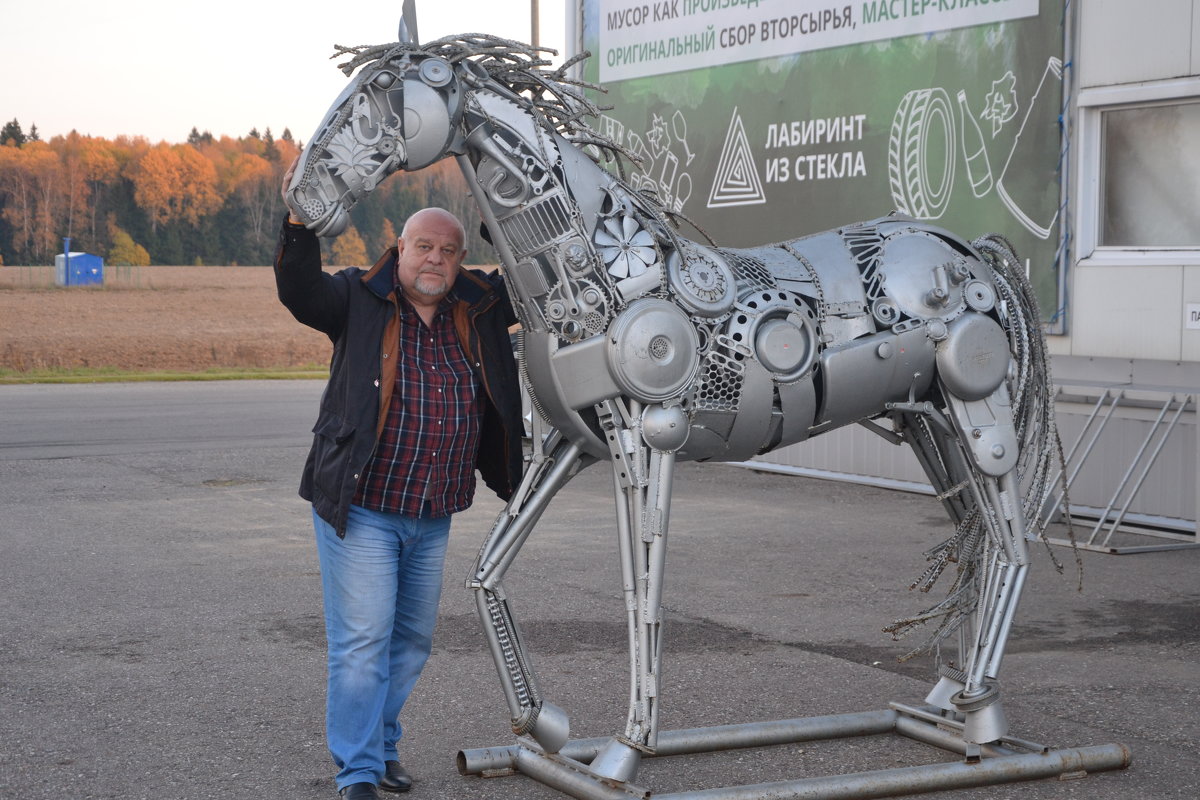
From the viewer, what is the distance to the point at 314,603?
732 centimetres

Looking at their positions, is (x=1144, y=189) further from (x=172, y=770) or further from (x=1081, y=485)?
(x=172, y=770)

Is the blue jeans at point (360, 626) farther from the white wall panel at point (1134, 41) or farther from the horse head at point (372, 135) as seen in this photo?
the white wall panel at point (1134, 41)

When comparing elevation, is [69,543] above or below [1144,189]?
below

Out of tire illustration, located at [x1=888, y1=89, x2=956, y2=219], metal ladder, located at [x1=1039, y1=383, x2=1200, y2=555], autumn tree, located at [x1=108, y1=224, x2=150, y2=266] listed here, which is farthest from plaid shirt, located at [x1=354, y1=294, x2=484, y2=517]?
autumn tree, located at [x1=108, y1=224, x2=150, y2=266]

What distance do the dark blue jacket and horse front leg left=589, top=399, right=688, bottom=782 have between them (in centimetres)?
46

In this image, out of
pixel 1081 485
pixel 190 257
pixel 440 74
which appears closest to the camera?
pixel 440 74

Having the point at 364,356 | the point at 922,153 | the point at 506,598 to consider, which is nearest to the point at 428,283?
the point at 364,356

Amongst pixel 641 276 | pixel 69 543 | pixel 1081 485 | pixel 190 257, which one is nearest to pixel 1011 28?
pixel 1081 485

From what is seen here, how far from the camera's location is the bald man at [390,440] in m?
4.35

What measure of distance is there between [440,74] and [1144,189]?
6.69 meters

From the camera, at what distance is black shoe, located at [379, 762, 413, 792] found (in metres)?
4.56

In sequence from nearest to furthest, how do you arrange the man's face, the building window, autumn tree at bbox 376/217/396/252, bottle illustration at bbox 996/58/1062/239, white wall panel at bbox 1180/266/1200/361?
the man's face → white wall panel at bbox 1180/266/1200/361 → the building window → bottle illustration at bbox 996/58/1062/239 → autumn tree at bbox 376/217/396/252

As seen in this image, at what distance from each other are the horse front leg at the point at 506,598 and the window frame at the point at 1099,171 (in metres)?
5.94

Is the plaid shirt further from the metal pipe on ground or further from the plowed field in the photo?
the plowed field
